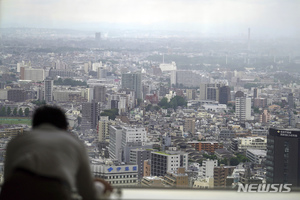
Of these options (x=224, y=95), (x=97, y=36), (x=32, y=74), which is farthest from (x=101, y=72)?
(x=224, y=95)

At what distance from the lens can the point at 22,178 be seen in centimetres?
84

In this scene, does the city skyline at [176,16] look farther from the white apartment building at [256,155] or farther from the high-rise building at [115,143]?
the white apartment building at [256,155]

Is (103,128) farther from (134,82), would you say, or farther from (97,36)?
(134,82)

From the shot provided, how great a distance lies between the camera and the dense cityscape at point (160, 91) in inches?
342

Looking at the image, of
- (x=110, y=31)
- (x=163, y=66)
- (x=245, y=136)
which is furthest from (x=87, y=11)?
(x=245, y=136)

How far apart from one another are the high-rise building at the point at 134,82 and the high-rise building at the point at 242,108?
289 centimetres

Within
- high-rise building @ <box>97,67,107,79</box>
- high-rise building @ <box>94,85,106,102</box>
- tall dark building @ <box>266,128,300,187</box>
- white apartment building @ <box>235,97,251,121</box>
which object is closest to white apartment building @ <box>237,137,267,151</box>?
white apartment building @ <box>235,97,251,121</box>

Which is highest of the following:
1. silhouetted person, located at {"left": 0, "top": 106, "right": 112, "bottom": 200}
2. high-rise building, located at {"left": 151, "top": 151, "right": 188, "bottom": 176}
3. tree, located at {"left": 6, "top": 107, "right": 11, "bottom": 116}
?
silhouetted person, located at {"left": 0, "top": 106, "right": 112, "bottom": 200}

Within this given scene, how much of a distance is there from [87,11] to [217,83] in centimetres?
496

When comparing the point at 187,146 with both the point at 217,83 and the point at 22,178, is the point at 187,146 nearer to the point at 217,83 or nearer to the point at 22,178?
the point at 217,83

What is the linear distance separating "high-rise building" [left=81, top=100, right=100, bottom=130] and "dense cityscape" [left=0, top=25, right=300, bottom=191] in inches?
1.3

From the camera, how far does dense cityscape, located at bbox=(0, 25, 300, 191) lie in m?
8.70

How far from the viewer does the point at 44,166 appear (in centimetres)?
83

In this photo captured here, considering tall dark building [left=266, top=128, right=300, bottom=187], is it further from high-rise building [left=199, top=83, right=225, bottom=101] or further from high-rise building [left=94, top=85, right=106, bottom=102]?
high-rise building [left=199, top=83, right=225, bottom=101]
